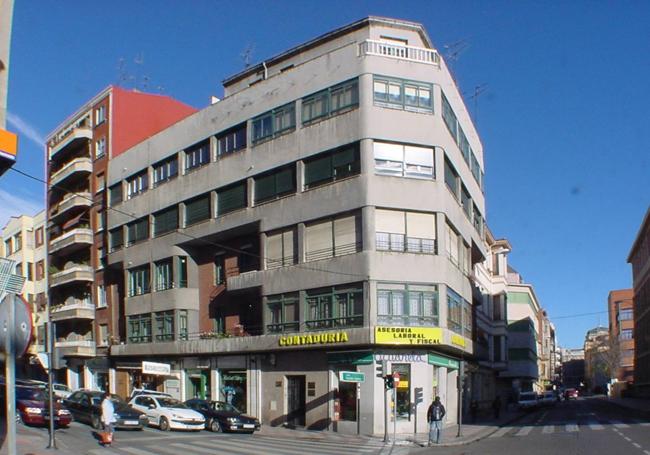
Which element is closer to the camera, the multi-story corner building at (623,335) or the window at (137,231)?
the window at (137,231)

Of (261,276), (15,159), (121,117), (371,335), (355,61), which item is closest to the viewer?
(15,159)

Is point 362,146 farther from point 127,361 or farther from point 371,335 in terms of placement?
point 127,361

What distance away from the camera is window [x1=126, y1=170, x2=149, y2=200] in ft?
154

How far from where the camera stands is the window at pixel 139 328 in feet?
152

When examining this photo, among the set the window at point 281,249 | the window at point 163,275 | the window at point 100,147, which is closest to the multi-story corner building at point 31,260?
the window at point 100,147

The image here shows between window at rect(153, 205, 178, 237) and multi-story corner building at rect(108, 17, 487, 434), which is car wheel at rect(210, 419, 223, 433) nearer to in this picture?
multi-story corner building at rect(108, 17, 487, 434)

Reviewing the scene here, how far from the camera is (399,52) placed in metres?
35.0

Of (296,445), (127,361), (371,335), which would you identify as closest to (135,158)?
(127,361)

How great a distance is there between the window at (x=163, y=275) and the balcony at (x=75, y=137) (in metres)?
14.2

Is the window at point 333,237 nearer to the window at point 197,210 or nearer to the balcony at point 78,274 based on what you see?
the window at point 197,210

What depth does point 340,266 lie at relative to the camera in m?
33.2

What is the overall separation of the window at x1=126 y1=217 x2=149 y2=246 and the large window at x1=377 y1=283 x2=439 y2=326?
1967 centimetres

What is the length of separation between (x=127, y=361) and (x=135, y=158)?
12.9 metres

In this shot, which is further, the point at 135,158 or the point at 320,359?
the point at 135,158
